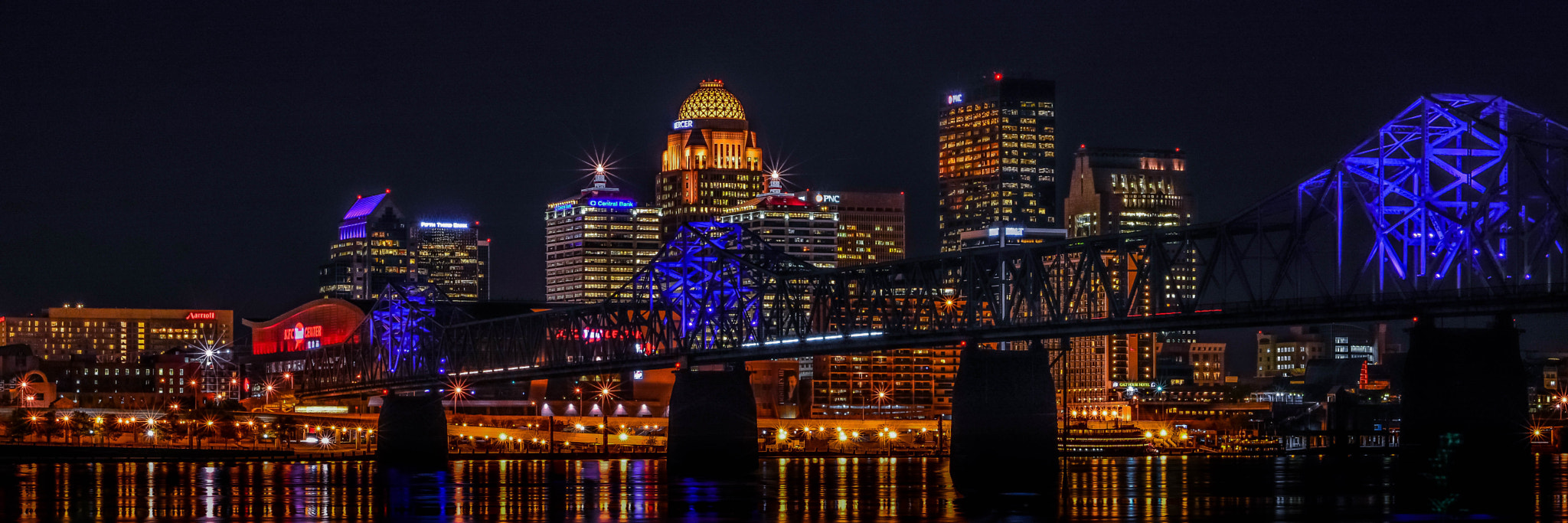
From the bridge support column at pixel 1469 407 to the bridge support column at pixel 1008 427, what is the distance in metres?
24.7

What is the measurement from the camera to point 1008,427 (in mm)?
132500

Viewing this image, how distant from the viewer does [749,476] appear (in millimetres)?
155250

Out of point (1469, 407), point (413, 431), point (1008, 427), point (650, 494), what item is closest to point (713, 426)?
point (650, 494)

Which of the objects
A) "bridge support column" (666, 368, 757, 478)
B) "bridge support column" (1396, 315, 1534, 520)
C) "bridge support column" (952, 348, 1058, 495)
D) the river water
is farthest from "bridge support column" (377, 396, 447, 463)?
"bridge support column" (1396, 315, 1534, 520)

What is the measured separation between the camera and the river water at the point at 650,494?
115 m

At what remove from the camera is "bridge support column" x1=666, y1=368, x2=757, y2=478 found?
156625 millimetres

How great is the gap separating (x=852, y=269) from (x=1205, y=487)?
29.0 meters

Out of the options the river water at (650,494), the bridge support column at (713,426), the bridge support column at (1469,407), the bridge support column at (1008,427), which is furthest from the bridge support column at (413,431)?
the bridge support column at (1469,407)

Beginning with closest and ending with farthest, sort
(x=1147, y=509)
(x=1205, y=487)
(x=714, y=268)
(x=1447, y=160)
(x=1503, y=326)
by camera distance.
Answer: (x=1503, y=326)
(x=1147, y=509)
(x=1447, y=160)
(x=1205, y=487)
(x=714, y=268)

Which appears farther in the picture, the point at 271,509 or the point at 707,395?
the point at 707,395

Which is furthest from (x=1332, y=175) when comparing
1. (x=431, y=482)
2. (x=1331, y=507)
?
(x=431, y=482)

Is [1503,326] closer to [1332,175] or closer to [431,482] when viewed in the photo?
[1332,175]

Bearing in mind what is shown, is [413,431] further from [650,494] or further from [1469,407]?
[1469,407]

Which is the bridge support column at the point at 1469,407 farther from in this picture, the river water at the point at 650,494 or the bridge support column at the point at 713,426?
the bridge support column at the point at 713,426
